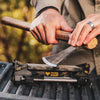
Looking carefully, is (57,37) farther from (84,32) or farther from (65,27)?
(84,32)

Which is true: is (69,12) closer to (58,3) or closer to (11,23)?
(58,3)

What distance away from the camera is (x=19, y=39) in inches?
150

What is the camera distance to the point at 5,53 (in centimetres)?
389

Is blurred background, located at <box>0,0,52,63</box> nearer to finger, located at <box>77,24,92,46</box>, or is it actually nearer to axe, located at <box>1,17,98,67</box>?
axe, located at <box>1,17,98,67</box>

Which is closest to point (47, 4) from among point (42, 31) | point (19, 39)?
point (42, 31)

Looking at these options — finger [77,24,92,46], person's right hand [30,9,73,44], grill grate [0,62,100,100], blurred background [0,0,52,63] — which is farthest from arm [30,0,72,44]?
blurred background [0,0,52,63]

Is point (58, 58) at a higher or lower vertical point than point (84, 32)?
lower

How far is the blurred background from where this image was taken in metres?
3.57

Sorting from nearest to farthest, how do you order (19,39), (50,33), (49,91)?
(50,33) → (49,91) → (19,39)

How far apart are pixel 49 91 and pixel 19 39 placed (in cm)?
268

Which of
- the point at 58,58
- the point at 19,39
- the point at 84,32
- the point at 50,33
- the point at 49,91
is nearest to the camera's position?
the point at 84,32

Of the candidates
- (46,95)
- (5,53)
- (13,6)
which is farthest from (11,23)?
(5,53)

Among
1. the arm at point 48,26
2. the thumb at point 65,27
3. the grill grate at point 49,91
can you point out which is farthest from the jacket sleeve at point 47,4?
the grill grate at point 49,91

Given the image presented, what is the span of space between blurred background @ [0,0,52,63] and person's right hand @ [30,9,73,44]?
8.12ft
